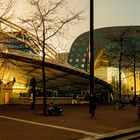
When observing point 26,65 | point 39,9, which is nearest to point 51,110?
point 39,9

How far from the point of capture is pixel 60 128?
17.5 meters

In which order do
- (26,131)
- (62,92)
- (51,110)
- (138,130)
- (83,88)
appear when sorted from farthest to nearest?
(62,92), (83,88), (51,110), (138,130), (26,131)

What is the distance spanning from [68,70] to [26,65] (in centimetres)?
721

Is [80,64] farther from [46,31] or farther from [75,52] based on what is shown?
[46,31]

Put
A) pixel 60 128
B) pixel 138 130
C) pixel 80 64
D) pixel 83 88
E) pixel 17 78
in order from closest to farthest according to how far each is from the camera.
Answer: pixel 60 128 < pixel 138 130 < pixel 17 78 < pixel 83 88 < pixel 80 64

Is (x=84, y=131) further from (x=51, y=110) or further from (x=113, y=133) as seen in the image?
(x=51, y=110)

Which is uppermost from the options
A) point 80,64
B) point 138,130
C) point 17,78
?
point 80,64

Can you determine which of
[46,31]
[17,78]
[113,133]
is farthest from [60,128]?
[17,78]

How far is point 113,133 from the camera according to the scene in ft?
54.4

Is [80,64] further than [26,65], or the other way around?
[80,64]

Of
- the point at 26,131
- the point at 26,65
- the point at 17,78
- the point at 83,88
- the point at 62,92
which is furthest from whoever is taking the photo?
the point at 62,92

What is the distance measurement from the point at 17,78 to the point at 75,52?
360ft

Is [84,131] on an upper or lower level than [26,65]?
lower

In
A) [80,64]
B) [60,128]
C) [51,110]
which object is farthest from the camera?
[80,64]
